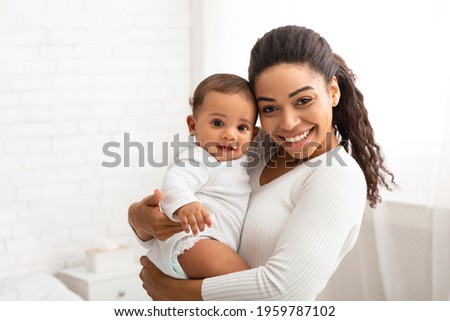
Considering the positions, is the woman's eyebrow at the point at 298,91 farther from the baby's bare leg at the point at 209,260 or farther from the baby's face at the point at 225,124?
the baby's bare leg at the point at 209,260

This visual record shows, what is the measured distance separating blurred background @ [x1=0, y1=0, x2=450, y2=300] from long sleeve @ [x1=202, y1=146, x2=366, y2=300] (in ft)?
4.68

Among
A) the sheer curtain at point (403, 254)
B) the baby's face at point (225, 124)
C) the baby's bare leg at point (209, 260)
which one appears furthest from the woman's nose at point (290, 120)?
the sheer curtain at point (403, 254)

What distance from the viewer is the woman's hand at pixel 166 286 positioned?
5.32 feet

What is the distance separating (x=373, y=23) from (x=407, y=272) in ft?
3.78

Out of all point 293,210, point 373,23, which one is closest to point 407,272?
point 373,23

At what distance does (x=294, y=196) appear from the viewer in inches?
66.3

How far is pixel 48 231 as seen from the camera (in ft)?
12.5

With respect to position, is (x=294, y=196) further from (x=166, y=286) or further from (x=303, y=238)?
(x=166, y=286)

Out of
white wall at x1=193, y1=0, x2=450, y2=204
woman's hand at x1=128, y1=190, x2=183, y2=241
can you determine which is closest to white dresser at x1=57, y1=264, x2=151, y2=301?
white wall at x1=193, y1=0, x2=450, y2=204

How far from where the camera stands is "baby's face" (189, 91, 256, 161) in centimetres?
171

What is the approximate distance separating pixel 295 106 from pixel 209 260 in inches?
16.6

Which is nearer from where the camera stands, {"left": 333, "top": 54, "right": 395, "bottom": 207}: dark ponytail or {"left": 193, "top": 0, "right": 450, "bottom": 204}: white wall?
{"left": 333, "top": 54, "right": 395, "bottom": 207}: dark ponytail

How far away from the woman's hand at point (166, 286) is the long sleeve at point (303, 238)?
0.10ft

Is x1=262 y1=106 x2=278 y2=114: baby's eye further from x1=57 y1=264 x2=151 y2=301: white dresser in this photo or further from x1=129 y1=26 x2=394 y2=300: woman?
x1=57 y1=264 x2=151 y2=301: white dresser
